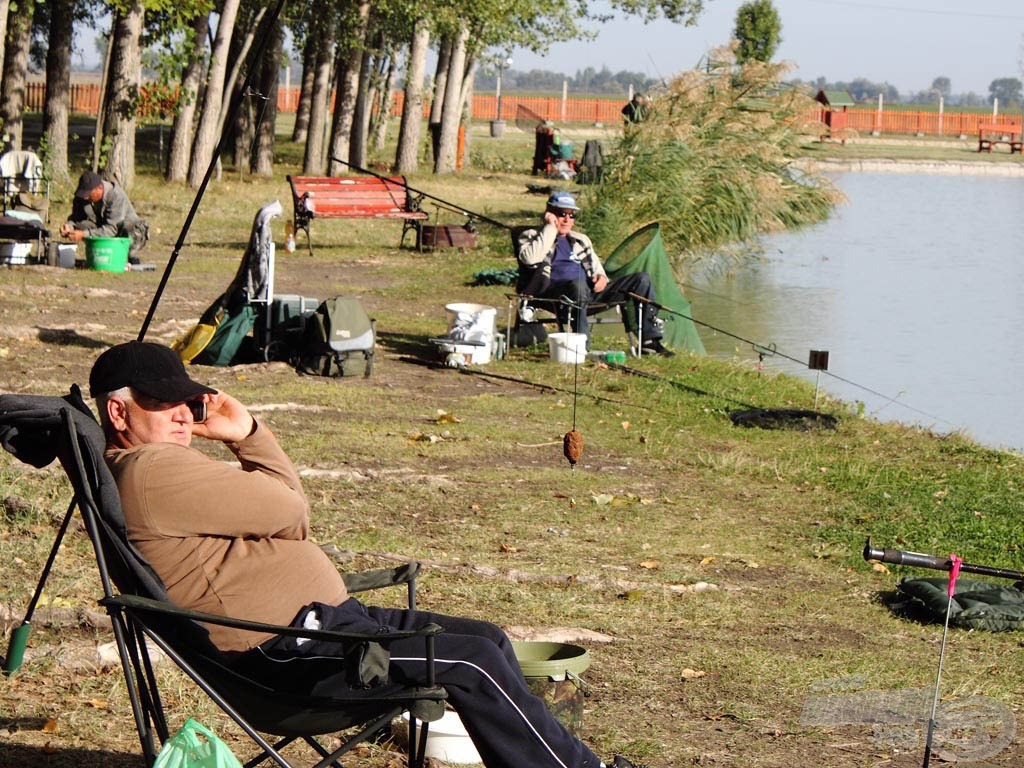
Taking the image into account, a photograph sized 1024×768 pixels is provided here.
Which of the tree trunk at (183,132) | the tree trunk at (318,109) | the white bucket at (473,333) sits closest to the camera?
the white bucket at (473,333)

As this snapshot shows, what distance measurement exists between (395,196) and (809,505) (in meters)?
10.9

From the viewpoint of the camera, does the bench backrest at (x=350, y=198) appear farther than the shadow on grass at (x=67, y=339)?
Yes

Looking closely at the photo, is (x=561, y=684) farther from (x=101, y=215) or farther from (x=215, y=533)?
(x=101, y=215)

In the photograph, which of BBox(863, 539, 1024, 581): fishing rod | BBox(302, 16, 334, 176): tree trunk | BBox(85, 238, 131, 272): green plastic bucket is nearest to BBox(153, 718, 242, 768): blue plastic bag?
BBox(863, 539, 1024, 581): fishing rod

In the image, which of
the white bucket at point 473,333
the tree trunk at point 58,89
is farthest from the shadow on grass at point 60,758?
the tree trunk at point 58,89

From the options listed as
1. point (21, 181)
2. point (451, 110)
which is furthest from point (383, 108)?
point (21, 181)

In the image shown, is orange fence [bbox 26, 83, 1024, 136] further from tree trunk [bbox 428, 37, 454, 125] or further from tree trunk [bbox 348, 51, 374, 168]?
tree trunk [bbox 348, 51, 374, 168]

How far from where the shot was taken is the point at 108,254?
525 inches

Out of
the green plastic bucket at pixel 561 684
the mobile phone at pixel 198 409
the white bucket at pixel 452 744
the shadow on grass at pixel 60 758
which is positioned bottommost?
the shadow on grass at pixel 60 758

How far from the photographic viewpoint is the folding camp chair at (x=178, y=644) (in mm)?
2996

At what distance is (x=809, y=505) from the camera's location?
7.13 m

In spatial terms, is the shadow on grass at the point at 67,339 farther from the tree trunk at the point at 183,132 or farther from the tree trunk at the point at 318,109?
the tree trunk at the point at 318,109

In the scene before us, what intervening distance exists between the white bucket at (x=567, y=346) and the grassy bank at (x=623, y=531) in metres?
0.14

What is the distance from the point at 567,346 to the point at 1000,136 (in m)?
46.3
